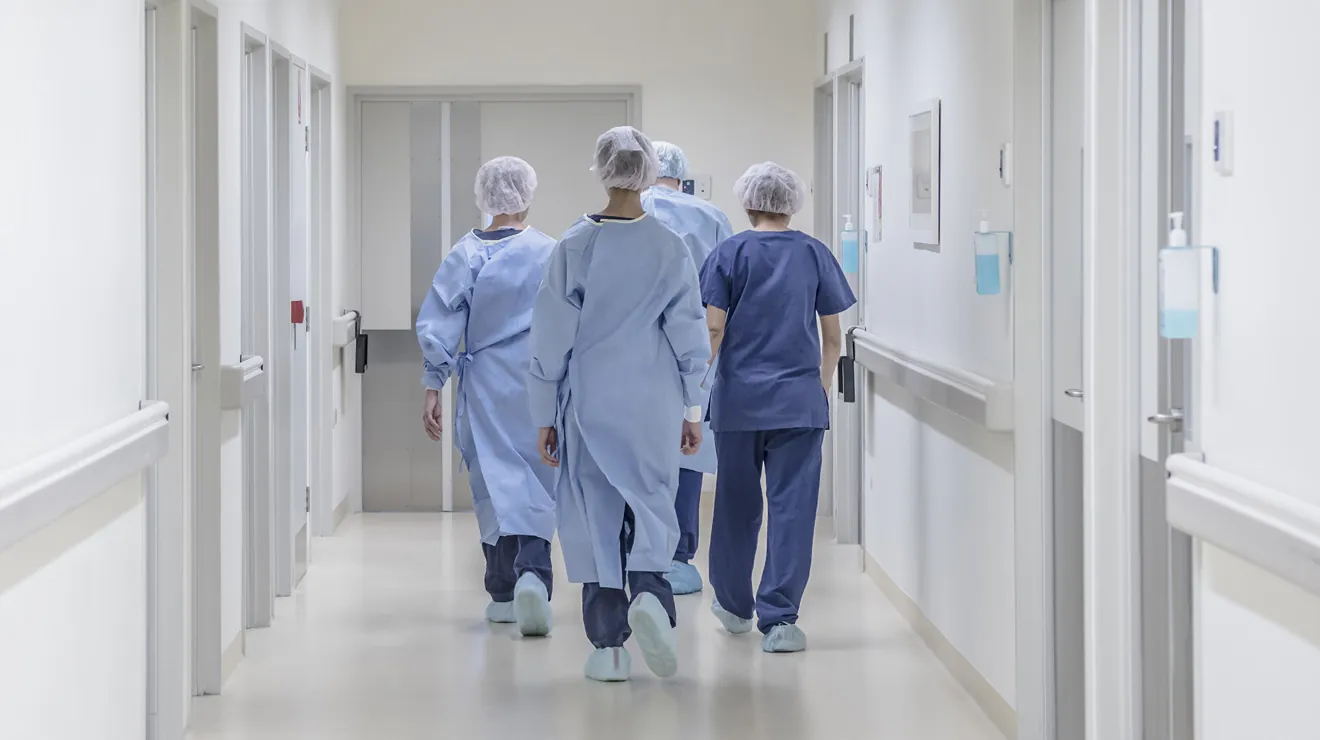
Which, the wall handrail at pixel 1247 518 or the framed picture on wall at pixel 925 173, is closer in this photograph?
the wall handrail at pixel 1247 518

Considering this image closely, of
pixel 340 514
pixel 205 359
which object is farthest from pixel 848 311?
pixel 205 359

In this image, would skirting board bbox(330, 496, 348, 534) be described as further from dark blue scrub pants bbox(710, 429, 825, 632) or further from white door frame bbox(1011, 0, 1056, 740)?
white door frame bbox(1011, 0, 1056, 740)

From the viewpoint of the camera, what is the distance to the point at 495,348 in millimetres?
5180

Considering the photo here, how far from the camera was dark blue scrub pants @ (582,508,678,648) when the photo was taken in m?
4.49

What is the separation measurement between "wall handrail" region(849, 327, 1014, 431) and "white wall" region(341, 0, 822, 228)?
1.80m

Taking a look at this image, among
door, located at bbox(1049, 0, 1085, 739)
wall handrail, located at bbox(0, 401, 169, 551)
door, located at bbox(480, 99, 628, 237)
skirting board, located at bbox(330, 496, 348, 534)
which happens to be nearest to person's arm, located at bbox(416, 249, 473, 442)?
wall handrail, located at bbox(0, 401, 169, 551)

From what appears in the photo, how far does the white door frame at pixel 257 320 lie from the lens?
16.3 feet

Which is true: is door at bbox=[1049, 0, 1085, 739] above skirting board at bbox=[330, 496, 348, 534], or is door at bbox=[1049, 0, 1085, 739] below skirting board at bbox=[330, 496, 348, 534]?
above

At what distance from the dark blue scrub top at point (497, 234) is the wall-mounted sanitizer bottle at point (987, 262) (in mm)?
1874

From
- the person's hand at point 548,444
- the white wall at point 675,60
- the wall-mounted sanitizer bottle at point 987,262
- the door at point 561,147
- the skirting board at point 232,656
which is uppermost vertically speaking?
the white wall at point 675,60

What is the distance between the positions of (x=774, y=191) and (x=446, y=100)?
3.01 metres

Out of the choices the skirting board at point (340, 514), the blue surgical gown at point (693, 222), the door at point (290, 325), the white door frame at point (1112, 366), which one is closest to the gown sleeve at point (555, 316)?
the blue surgical gown at point (693, 222)

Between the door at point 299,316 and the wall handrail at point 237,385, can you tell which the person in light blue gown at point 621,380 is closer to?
the wall handrail at point 237,385

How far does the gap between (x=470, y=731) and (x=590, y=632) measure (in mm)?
602
